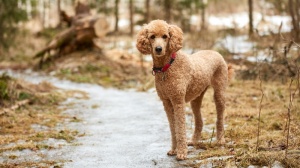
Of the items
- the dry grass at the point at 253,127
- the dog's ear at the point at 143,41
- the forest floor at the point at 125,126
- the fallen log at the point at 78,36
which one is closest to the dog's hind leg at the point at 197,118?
the dry grass at the point at 253,127

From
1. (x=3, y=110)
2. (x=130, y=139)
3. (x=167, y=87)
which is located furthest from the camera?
(x=3, y=110)

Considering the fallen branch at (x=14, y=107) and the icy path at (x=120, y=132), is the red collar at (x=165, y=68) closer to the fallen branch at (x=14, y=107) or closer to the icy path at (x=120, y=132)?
the icy path at (x=120, y=132)

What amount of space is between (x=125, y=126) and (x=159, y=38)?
9.19 ft

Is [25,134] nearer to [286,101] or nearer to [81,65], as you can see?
[286,101]

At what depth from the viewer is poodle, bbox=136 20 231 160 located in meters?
4.27

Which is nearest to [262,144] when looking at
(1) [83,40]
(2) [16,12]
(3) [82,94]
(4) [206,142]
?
(4) [206,142]

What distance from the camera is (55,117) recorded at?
7379mm

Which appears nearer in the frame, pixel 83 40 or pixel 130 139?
pixel 130 139

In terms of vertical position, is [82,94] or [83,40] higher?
[83,40]

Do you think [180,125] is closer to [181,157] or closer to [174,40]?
[181,157]

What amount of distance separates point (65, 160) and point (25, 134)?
1689 millimetres

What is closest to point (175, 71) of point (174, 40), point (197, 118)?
point (174, 40)

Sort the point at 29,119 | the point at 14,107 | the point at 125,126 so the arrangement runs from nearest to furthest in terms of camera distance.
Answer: the point at 125,126
the point at 29,119
the point at 14,107

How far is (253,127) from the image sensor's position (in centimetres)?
577
